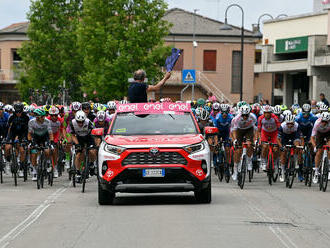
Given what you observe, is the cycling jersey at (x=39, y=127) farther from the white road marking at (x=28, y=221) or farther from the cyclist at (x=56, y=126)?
the white road marking at (x=28, y=221)

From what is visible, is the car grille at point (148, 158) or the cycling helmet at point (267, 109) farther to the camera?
the cycling helmet at point (267, 109)

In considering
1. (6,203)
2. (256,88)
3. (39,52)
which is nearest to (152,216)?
(6,203)

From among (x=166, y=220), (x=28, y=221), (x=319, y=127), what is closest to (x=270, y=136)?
(x=319, y=127)

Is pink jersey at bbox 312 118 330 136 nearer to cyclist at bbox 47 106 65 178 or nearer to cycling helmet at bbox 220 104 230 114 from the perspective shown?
cycling helmet at bbox 220 104 230 114

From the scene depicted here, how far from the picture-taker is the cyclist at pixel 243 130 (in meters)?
21.3

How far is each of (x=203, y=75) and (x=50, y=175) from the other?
57926 millimetres

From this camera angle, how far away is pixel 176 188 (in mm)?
14891

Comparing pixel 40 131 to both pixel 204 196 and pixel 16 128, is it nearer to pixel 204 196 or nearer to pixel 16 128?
pixel 16 128

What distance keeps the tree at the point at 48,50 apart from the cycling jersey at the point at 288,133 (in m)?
44.2

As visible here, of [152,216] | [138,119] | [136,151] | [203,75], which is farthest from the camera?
[203,75]

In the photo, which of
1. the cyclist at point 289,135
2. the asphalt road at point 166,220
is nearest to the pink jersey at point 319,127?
the cyclist at point 289,135

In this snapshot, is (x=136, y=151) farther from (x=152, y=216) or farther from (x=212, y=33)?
(x=212, y=33)

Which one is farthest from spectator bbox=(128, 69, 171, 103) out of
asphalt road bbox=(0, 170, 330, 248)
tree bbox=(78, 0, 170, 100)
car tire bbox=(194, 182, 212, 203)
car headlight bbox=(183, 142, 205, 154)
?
tree bbox=(78, 0, 170, 100)

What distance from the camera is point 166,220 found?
512 inches
